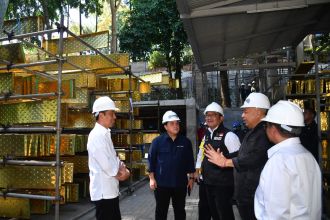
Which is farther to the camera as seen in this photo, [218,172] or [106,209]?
[218,172]

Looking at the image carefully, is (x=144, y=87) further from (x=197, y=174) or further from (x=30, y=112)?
(x=197, y=174)

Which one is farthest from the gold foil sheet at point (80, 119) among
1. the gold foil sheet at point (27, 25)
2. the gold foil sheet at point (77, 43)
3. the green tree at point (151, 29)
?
the green tree at point (151, 29)

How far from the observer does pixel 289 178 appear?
8.48 feet

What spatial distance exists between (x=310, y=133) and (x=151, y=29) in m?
15.4

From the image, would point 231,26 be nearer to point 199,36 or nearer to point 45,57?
point 199,36

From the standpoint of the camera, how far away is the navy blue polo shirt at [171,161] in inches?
217

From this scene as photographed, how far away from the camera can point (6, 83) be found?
19.8 ft

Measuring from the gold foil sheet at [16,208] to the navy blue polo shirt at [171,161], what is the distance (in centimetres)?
236

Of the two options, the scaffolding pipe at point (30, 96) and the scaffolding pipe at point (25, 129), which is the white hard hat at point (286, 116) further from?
the scaffolding pipe at point (25, 129)

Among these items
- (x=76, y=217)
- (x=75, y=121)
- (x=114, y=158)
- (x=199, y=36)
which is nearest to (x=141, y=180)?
(x=75, y=121)

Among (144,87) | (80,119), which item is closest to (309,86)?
(144,87)

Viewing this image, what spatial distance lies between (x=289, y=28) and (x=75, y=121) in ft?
16.6

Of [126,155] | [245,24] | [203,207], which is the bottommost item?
[203,207]

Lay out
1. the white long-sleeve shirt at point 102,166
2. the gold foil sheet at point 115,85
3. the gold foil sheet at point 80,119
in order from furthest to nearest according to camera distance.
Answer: the gold foil sheet at point 115,85 → the gold foil sheet at point 80,119 → the white long-sleeve shirt at point 102,166
